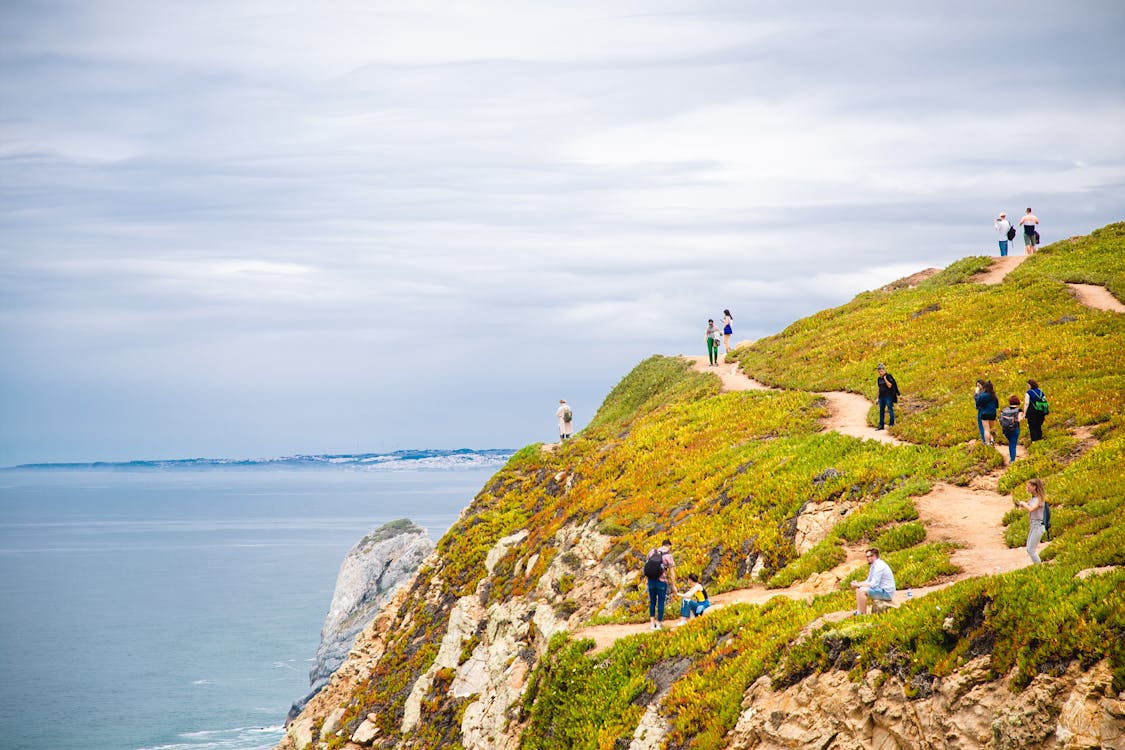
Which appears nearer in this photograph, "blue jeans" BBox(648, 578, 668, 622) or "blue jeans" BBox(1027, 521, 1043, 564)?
"blue jeans" BBox(1027, 521, 1043, 564)

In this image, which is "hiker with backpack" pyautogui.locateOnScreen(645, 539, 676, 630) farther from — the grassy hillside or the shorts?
A: the shorts

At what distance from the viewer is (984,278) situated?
176 ft

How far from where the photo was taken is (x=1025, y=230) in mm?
56281

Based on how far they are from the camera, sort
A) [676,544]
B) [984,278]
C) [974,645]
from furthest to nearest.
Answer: [984,278]
[676,544]
[974,645]

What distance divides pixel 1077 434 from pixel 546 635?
1643 centimetres

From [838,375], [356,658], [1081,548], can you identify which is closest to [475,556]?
[356,658]

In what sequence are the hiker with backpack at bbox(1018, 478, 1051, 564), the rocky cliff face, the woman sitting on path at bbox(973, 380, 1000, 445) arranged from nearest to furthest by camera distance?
the hiker with backpack at bbox(1018, 478, 1051, 564) < the woman sitting on path at bbox(973, 380, 1000, 445) < the rocky cliff face

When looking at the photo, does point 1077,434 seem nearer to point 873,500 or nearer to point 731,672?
point 873,500

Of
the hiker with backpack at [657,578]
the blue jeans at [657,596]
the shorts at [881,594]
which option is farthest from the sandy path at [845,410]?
the shorts at [881,594]

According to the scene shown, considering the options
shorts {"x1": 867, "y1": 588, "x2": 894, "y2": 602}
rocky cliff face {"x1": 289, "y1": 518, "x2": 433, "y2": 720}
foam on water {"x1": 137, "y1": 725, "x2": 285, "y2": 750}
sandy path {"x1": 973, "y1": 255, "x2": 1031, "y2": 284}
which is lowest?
foam on water {"x1": 137, "y1": 725, "x2": 285, "y2": 750}

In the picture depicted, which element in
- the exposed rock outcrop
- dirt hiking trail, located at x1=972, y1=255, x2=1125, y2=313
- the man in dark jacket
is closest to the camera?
the exposed rock outcrop

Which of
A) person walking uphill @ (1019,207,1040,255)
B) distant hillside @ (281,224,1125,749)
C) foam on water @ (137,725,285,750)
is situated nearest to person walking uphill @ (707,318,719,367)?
distant hillside @ (281,224,1125,749)

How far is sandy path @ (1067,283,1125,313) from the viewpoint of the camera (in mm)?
40469

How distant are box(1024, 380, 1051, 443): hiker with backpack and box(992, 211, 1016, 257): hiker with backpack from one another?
108ft
